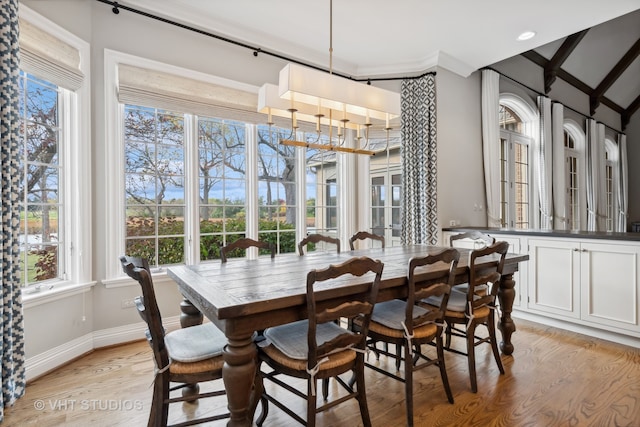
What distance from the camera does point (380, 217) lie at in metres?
4.74

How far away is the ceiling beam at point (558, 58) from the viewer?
4883 millimetres

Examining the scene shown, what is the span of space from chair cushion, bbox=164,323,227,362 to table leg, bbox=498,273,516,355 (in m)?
2.22

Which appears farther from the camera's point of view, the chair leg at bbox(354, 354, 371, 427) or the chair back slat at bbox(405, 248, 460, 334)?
the chair back slat at bbox(405, 248, 460, 334)

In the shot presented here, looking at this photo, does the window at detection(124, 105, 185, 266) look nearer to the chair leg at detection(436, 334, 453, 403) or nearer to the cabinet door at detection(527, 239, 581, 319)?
the chair leg at detection(436, 334, 453, 403)

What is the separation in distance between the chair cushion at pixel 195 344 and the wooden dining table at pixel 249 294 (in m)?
0.17

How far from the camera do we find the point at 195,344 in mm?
1769

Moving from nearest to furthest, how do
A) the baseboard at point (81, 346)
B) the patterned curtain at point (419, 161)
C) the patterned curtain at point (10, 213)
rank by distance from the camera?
the patterned curtain at point (10, 213) < the baseboard at point (81, 346) < the patterned curtain at point (419, 161)

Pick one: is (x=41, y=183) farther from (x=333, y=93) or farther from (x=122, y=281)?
(x=333, y=93)

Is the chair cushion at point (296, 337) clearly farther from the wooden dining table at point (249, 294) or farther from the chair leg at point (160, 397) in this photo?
the chair leg at point (160, 397)

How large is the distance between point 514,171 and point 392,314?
431cm

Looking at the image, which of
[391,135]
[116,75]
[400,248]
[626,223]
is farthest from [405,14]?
[626,223]

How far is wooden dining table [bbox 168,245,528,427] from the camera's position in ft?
4.96

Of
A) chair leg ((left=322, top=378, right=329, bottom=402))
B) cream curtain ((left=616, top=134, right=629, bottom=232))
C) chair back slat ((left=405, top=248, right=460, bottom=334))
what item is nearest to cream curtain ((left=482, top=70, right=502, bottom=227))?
chair back slat ((left=405, top=248, right=460, bottom=334))

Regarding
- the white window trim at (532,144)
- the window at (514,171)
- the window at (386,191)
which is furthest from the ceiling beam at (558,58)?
the window at (386,191)
